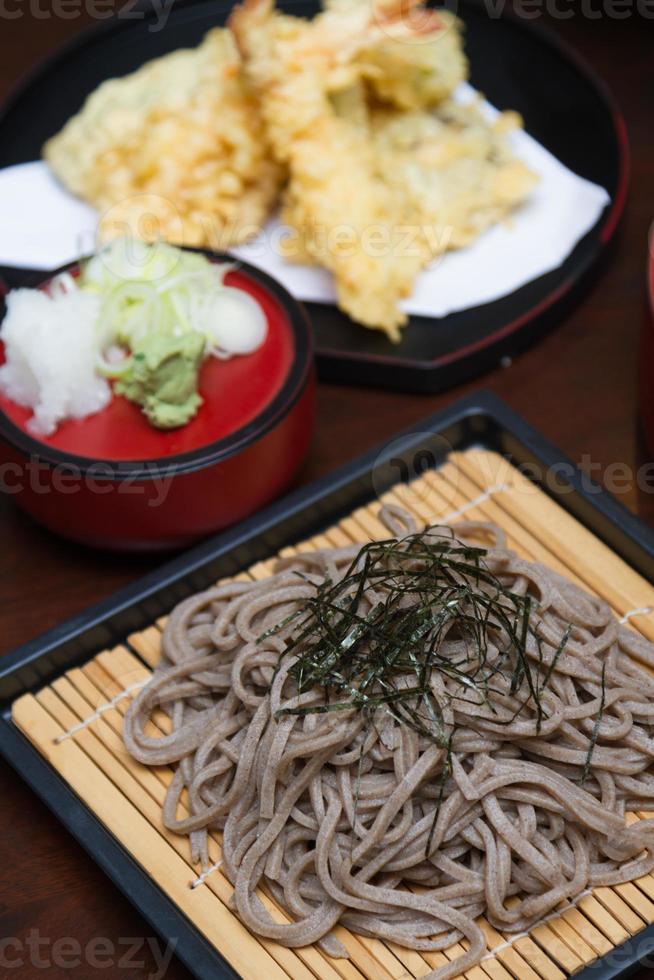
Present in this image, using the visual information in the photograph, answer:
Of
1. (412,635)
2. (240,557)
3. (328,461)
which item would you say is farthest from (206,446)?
(412,635)

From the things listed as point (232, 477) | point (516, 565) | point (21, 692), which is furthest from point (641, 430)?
point (21, 692)

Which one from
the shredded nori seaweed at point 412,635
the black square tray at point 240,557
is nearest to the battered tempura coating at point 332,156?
the black square tray at point 240,557

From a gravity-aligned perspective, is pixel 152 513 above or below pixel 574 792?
above

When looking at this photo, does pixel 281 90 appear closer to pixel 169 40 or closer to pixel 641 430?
pixel 169 40

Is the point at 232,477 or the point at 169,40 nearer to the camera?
the point at 232,477

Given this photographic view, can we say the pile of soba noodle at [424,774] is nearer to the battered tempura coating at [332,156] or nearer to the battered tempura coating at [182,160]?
the battered tempura coating at [332,156]

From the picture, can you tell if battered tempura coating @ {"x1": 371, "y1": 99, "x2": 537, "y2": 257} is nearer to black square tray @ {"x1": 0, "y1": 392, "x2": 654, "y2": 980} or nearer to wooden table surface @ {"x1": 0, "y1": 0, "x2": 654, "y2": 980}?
wooden table surface @ {"x1": 0, "y1": 0, "x2": 654, "y2": 980}

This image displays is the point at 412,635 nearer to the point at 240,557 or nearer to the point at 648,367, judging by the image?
the point at 240,557
